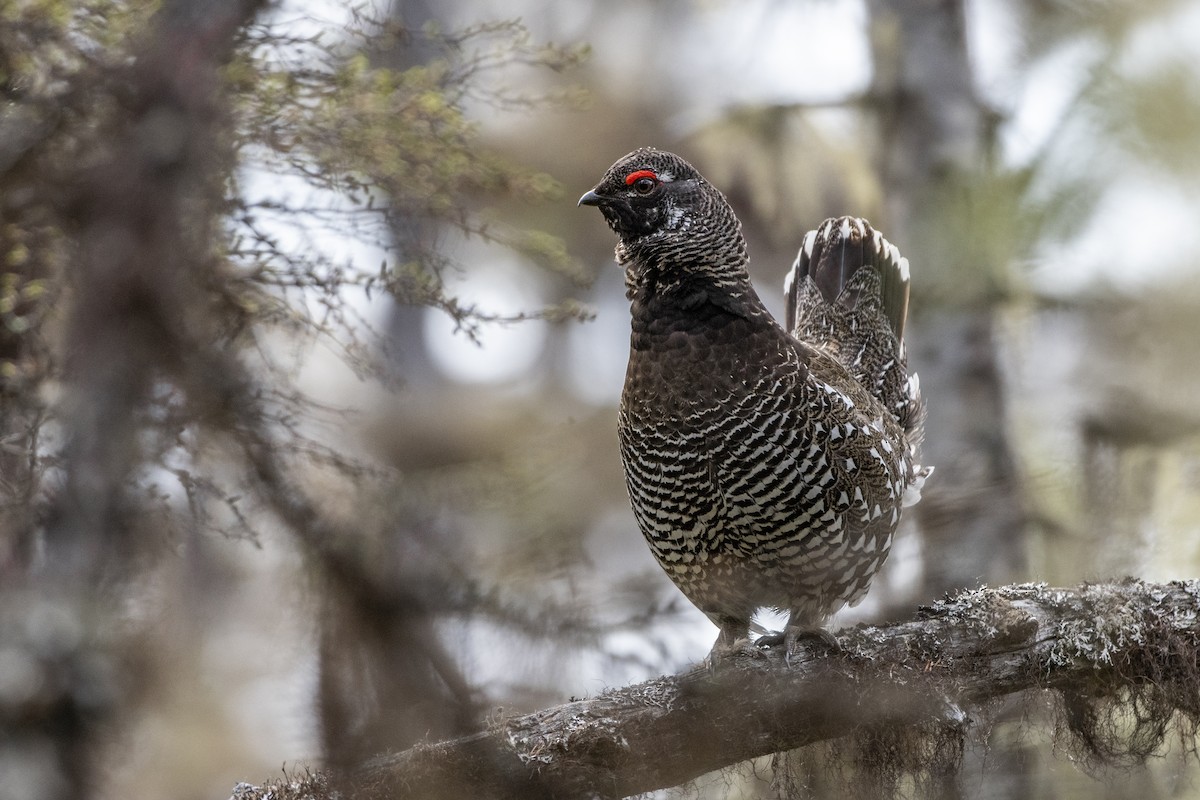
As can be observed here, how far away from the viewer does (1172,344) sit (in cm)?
549

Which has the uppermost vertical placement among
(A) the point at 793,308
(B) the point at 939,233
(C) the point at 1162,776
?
(B) the point at 939,233

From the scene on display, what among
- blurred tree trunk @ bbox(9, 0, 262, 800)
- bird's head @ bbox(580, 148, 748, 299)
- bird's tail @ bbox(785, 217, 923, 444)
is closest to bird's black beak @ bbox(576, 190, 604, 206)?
bird's head @ bbox(580, 148, 748, 299)

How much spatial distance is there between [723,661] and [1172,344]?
3337 mm

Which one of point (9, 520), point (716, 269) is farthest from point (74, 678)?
point (716, 269)

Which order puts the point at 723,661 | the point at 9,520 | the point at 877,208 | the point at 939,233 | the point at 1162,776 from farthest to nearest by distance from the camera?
the point at 877,208
the point at 939,233
the point at 1162,776
the point at 723,661
the point at 9,520

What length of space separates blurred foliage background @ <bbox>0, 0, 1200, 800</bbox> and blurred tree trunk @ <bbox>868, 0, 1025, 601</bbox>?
0.03m

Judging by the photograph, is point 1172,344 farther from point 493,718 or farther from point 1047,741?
point 493,718

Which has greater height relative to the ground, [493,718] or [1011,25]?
[1011,25]

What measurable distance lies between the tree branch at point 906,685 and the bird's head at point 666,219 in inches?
57.9

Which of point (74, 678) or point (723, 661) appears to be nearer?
point (74, 678)

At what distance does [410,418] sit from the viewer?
256 inches

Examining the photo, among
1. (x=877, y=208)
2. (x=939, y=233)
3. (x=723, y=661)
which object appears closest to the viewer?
(x=723, y=661)

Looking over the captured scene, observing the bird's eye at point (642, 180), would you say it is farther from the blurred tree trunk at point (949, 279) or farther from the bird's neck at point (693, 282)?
the blurred tree trunk at point (949, 279)

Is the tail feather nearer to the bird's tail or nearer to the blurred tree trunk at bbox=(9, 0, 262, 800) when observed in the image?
the bird's tail
